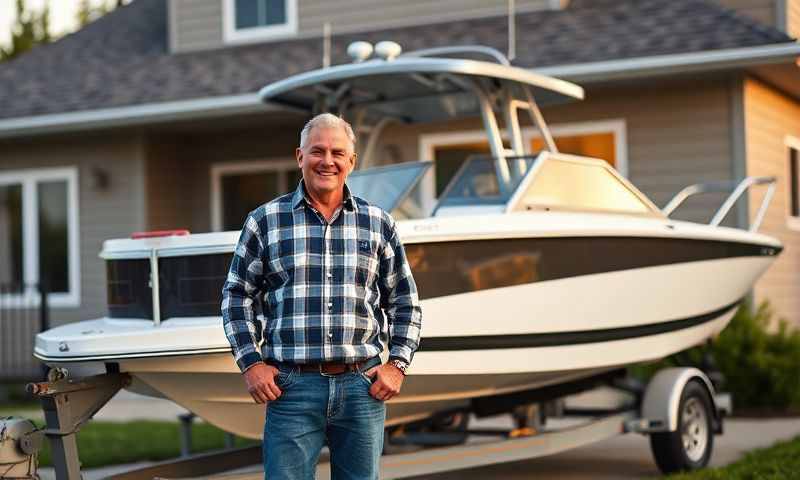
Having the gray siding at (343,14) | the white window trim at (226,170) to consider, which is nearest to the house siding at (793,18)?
the gray siding at (343,14)

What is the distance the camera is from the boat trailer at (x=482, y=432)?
5.05 m

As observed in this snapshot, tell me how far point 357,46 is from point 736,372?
506cm

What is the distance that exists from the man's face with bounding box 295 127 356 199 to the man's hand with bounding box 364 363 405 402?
60 centimetres

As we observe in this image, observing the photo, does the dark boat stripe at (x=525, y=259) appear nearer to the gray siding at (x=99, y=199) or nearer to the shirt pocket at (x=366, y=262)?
the shirt pocket at (x=366, y=262)

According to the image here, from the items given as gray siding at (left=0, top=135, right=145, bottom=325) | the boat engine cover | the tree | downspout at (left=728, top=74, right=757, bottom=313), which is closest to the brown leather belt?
the boat engine cover

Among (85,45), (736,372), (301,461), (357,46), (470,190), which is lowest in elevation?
(736,372)

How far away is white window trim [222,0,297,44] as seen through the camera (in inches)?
531

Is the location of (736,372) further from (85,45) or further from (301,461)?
(85,45)

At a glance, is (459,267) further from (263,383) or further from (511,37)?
(511,37)

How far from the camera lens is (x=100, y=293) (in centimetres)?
1336

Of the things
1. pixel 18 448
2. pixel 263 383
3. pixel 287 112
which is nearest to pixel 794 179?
pixel 287 112

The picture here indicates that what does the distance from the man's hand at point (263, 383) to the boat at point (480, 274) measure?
59.7 inches

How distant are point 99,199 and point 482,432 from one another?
24.0 feet

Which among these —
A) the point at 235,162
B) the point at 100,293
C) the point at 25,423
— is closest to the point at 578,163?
the point at 25,423
